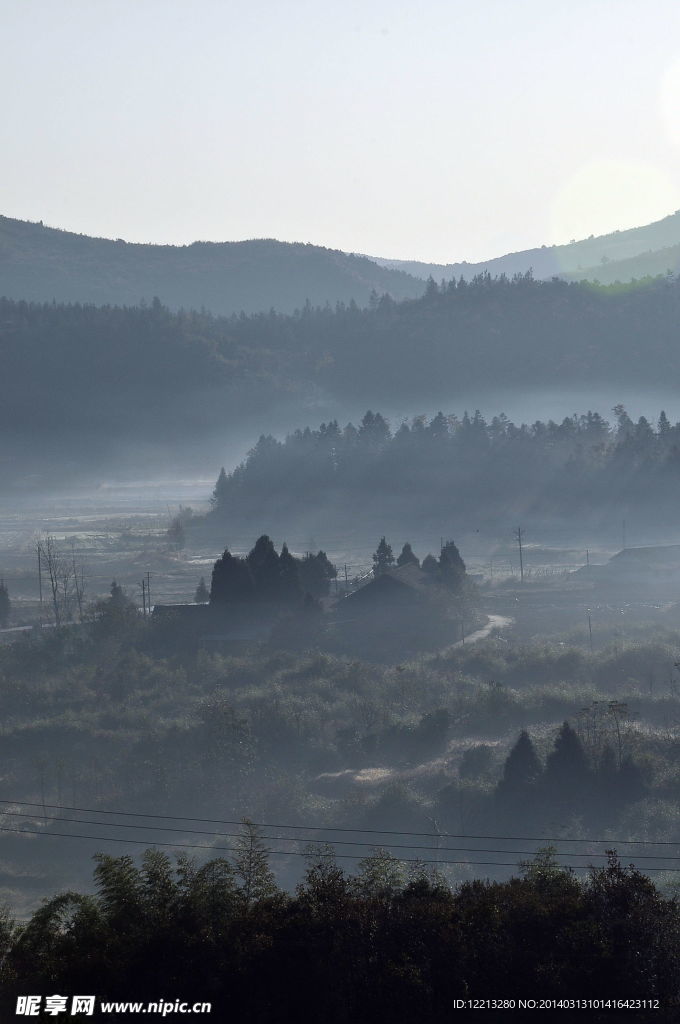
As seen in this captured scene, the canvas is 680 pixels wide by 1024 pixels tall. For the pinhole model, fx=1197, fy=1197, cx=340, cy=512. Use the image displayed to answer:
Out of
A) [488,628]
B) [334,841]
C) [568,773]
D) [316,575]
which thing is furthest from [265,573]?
[568,773]

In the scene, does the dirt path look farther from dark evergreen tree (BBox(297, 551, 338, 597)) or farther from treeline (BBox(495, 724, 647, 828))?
treeline (BBox(495, 724, 647, 828))

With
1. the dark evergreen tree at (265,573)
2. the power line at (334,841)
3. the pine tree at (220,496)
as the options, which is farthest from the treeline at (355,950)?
the pine tree at (220,496)

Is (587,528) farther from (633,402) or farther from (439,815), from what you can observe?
(633,402)

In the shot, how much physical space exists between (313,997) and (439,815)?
14.0 m

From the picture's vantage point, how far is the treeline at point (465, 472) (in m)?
101

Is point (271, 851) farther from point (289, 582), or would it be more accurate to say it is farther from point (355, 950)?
point (289, 582)

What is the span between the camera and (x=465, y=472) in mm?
113938

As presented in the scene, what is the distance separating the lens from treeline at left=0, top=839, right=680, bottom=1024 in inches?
582

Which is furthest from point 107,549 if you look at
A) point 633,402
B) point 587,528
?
point 633,402

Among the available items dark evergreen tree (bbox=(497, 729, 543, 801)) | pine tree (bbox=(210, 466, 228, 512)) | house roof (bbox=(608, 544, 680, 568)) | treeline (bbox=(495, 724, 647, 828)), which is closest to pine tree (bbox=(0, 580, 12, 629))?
dark evergreen tree (bbox=(497, 729, 543, 801))

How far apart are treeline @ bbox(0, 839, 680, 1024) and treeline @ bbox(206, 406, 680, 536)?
260 feet

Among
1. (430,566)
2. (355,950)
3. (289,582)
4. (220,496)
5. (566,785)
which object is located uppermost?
(355,950)

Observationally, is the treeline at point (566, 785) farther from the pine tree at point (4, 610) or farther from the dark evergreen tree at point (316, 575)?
the pine tree at point (4, 610)

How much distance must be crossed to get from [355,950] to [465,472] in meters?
99.6
